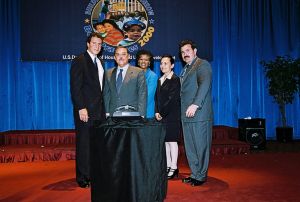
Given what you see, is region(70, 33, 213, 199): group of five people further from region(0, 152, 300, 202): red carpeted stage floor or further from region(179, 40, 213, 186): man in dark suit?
region(0, 152, 300, 202): red carpeted stage floor

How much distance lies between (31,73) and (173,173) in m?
4.56

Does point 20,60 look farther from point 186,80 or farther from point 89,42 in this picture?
point 186,80

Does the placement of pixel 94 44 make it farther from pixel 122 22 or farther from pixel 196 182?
pixel 122 22

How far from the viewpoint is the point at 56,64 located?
759cm

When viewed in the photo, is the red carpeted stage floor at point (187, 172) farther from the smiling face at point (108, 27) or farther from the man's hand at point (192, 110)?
the smiling face at point (108, 27)

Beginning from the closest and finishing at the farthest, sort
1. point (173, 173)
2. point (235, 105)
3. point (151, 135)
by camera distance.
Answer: point (151, 135) → point (173, 173) → point (235, 105)

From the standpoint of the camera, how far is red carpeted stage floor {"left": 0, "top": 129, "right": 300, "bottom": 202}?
3.30m

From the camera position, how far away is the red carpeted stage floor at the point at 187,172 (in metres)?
3.30

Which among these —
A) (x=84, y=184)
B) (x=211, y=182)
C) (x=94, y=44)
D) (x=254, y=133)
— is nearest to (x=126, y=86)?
(x=94, y=44)

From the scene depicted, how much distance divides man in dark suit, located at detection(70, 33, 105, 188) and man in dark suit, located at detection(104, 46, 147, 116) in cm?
24

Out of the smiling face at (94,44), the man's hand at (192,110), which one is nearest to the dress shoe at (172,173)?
the man's hand at (192,110)

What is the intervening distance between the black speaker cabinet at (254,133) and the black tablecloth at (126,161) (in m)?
4.17

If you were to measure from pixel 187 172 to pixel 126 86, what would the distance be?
1.70 metres

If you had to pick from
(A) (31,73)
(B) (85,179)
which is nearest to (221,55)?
(A) (31,73)
